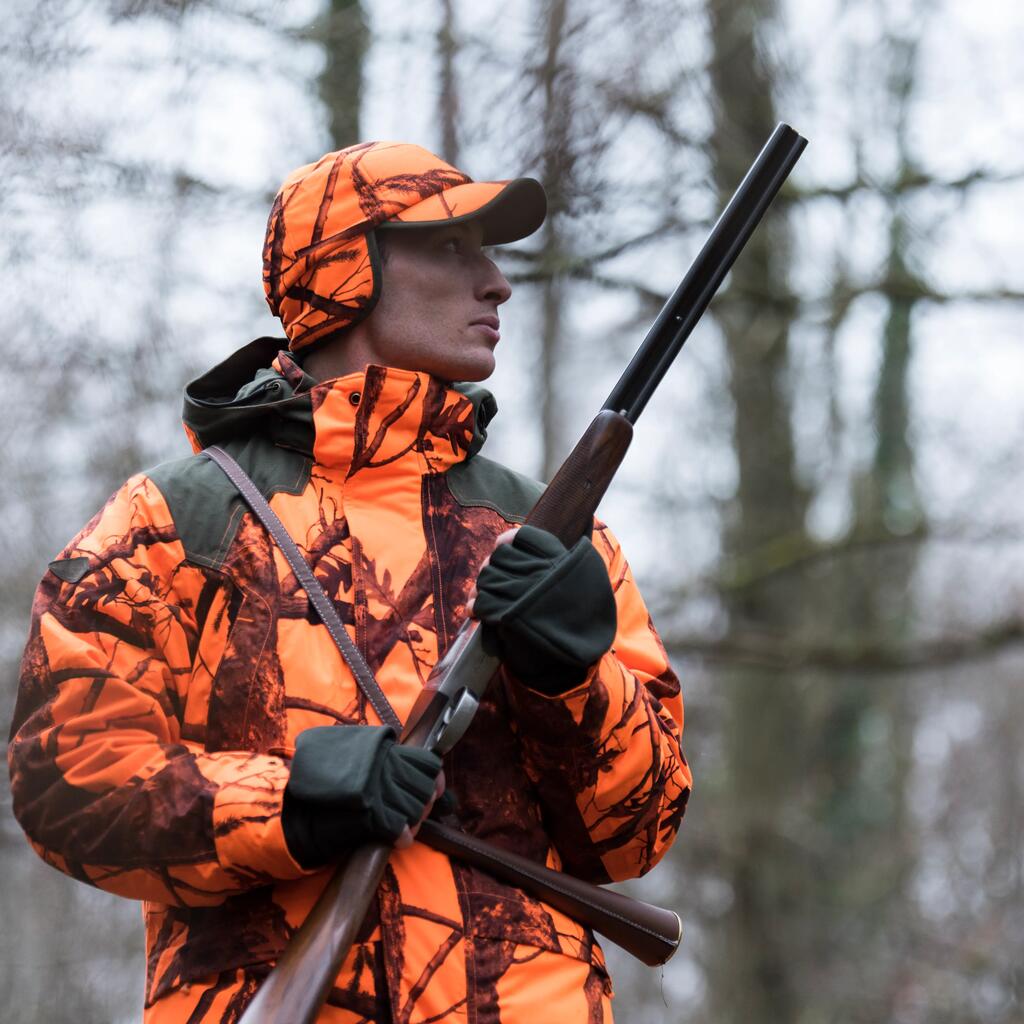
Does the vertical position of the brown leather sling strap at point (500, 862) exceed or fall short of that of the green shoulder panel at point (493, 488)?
it falls short

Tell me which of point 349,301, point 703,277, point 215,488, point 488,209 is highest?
point 488,209

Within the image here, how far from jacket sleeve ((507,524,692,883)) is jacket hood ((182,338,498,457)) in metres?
0.63

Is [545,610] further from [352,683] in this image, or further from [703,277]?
[703,277]

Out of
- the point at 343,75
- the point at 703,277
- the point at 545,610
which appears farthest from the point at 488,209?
the point at 343,75

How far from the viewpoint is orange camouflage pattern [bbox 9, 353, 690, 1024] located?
9.05ft

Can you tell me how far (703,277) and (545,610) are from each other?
0.99 meters

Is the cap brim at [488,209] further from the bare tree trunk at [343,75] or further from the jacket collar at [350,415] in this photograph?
the bare tree trunk at [343,75]

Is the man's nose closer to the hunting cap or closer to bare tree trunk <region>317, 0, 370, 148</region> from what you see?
the hunting cap

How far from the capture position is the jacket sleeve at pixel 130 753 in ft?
8.97

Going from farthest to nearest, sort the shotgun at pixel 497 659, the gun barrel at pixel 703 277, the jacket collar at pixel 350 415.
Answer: the gun barrel at pixel 703 277 → the jacket collar at pixel 350 415 → the shotgun at pixel 497 659

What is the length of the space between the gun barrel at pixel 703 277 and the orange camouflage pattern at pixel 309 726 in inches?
16.8

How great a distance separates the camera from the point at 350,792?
2.65 m

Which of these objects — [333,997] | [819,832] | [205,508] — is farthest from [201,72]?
[819,832]

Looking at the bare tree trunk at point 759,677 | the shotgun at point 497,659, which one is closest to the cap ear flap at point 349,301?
the shotgun at point 497,659
